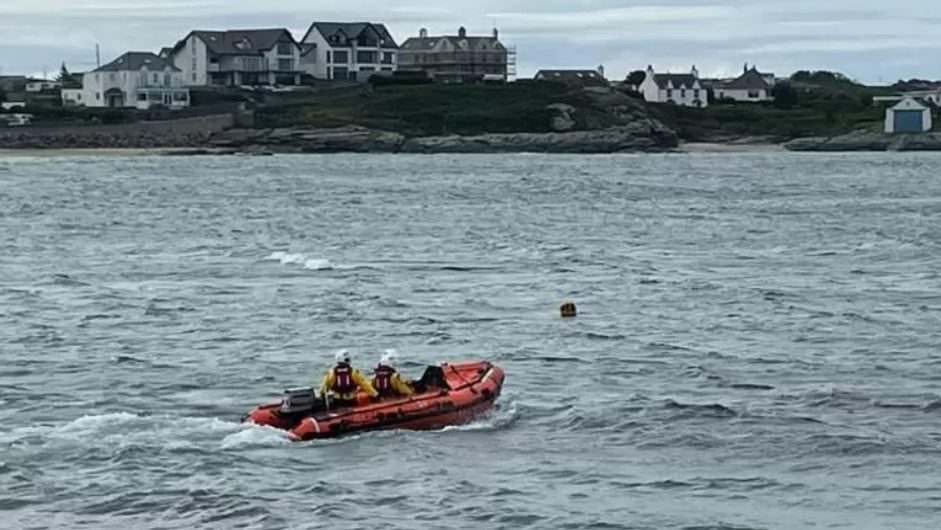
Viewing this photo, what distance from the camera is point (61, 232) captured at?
63656 millimetres

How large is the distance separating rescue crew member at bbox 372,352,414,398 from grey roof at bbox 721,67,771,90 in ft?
507

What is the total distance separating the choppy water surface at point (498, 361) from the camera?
2161 centimetres

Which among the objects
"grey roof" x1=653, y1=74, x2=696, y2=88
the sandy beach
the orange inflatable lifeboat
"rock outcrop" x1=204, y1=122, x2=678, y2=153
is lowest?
the sandy beach

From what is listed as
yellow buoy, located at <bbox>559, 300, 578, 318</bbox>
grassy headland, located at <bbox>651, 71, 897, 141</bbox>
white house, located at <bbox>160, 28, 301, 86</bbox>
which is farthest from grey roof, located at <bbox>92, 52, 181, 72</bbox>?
yellow buoy, located at <bbox>559, 300, 578, 318</bbox>

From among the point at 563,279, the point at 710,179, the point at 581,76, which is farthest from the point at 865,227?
the point at 581,76

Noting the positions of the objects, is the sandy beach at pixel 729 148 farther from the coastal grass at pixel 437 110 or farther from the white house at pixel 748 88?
the white house at pixel 748 88

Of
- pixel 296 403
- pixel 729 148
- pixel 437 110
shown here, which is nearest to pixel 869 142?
pixel 729 148

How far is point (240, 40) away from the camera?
528ft

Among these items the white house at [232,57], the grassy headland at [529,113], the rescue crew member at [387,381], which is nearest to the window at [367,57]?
the white house at [232,57]

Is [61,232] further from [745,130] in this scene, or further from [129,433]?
[745,130]

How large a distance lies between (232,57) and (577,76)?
39959 mm

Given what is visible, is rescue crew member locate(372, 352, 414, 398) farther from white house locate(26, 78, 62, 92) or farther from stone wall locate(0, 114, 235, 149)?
white house locate(26, 78, 62, 92)

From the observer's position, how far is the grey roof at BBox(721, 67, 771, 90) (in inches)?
6959

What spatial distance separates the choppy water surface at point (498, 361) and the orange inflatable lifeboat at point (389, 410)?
0.91ft
